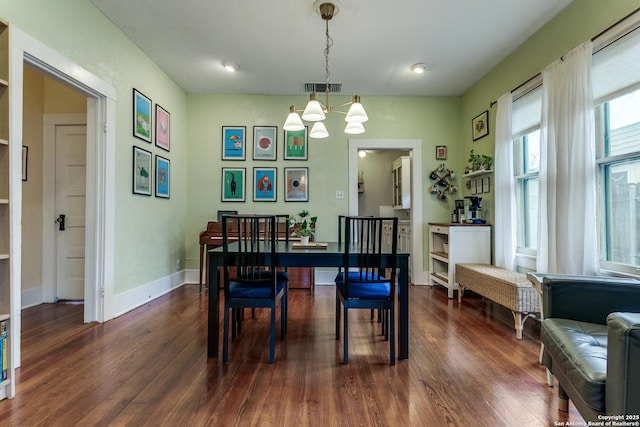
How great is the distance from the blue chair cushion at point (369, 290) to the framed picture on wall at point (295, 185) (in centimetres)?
241

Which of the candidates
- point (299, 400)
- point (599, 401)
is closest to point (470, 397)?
point (599, 401)

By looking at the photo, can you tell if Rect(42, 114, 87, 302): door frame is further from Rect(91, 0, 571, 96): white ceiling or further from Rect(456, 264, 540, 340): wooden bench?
Rect(456, 264, 540, 340): wooden bench

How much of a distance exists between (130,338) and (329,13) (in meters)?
3.03

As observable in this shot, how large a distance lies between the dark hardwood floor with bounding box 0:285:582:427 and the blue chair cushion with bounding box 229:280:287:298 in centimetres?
42

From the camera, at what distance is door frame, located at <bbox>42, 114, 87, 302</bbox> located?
3.48 metres

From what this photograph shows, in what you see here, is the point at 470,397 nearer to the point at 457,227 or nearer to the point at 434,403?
the point at 434,403

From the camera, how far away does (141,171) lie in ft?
11.3

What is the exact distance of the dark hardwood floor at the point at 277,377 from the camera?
1.55 meters

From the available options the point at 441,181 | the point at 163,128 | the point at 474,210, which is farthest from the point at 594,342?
the point at 163,128

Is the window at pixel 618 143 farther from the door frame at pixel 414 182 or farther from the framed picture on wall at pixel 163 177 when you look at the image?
the framed picture on wall at pixel 163 177

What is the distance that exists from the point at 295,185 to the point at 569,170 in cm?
313

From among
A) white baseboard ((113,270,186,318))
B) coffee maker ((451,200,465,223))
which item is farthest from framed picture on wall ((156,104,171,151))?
coffee maker ((451,200,465,223))

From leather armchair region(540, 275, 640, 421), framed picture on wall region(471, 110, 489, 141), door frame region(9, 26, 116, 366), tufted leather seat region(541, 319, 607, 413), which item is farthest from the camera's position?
framed picture on wall region(471, 110, 489, 141)

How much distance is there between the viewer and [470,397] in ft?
5.67
